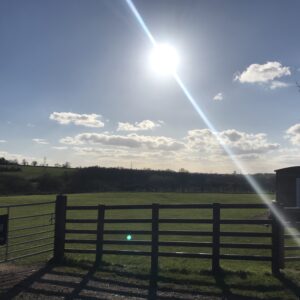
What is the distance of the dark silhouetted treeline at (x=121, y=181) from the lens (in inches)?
4215

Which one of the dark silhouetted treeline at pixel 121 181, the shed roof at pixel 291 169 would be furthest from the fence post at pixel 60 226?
the dark silhouetted treeline at pixel 121 181

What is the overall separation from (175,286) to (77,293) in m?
1.86

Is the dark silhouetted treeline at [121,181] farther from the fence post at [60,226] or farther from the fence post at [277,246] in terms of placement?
the fence post at [277,246]

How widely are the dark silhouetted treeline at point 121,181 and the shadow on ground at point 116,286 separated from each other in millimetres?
95432

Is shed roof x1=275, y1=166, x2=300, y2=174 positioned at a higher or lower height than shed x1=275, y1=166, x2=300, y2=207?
higher

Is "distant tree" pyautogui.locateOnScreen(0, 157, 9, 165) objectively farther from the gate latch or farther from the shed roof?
the gate latch

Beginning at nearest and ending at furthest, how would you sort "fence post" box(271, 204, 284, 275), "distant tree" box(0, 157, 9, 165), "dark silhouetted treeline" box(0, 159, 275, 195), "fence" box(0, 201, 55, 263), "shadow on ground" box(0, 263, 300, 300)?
"shadow on ground" box(0, 263, 300, 300), "fence post" box(271, 204, 284, 275), "fence" box(0, 201, 55, 263), "dark silhouetted treeline" box(0, 159, 275, 195), "distant tree" box(0, 157, 9, 165)

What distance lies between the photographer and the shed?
32219mm

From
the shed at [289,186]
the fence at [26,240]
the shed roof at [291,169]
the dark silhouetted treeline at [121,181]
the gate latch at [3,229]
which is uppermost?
the dark silhouetted treeline at [121,181]

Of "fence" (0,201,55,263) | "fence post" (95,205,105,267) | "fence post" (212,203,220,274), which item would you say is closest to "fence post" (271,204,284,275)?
"fence post" (212,203,220,274)

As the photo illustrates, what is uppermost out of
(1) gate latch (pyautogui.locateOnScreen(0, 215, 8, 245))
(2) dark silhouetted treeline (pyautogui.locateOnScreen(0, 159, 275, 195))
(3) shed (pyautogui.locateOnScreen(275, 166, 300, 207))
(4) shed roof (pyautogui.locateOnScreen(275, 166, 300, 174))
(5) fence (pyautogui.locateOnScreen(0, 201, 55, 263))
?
(2) dark silhouetted treeline (pyautogui.locateOnScreen(0, 159, 275, 195))

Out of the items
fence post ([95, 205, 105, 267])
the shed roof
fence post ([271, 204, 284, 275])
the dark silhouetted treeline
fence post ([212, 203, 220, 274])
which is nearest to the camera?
fence post ([271, 204, 284, 275])

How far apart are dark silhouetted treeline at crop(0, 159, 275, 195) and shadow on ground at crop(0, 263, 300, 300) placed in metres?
95.4

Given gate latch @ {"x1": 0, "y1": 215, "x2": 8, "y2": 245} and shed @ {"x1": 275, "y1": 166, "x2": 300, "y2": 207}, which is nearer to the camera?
gate latch @ {"x1": 0, "y1": 215, "x2": 8, "y2": 245}
